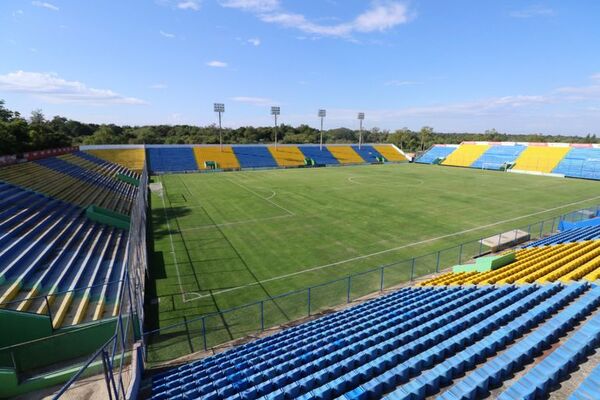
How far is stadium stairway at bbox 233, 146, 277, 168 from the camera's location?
64.8 metres

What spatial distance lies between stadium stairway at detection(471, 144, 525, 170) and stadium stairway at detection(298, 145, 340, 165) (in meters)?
31.1

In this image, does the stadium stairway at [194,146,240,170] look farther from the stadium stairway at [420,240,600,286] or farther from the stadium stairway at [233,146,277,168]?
the stadium stairway at [420,240,600,286]

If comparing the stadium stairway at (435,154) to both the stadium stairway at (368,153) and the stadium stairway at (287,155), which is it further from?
the stadium stairway at (287,155)

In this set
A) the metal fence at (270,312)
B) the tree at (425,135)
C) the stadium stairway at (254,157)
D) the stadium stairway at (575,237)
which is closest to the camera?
the metal fence at (270,312)

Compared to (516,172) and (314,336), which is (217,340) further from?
(516,172)

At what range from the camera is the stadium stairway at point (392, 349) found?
6.38m

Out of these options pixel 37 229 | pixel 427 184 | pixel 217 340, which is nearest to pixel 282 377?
pixel 217 340

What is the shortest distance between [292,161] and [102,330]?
6063cm

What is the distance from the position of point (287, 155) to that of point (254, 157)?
842cm

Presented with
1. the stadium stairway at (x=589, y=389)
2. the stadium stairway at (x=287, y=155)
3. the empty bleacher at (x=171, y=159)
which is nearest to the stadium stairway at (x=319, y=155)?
the stadium stairway at (x=287, y=155)

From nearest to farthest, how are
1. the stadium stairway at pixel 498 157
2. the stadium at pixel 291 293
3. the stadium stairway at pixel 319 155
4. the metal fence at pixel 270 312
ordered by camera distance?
1. the stadium at pixel 291 293
2. the metal fence at pixel 270 312
3. the stadium stairway at pixel 498 157
4. the stadium stairway at pixel 319 155

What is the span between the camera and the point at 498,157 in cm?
6731

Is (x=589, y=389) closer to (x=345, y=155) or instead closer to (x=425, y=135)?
(x=345, y=155)

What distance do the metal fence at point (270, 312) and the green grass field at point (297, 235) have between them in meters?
0.07
